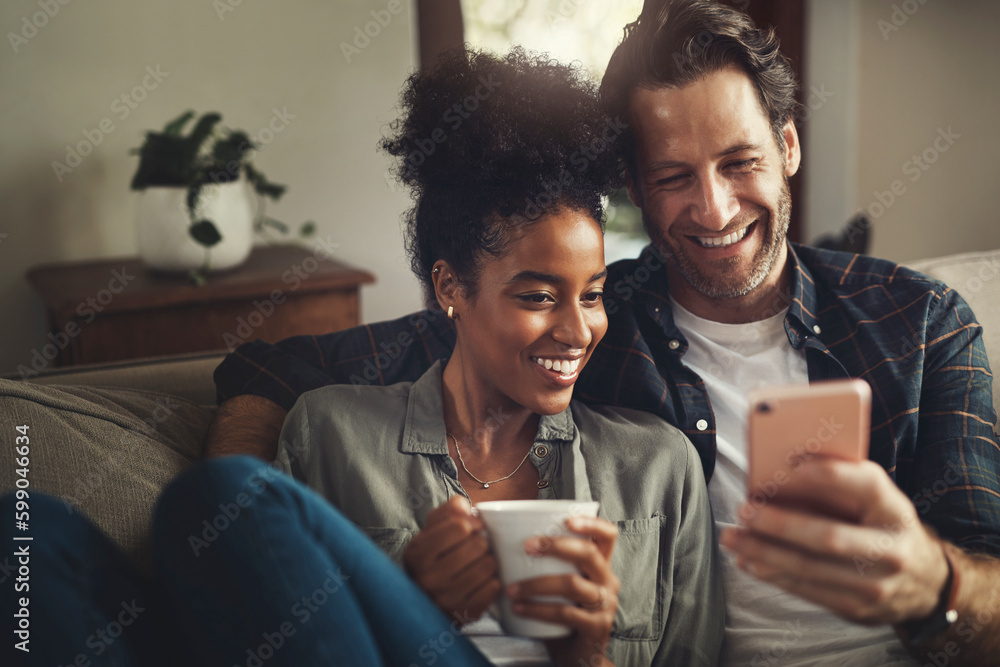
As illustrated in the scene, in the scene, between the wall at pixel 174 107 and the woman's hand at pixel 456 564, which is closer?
the woman's hand at pixel 456 564

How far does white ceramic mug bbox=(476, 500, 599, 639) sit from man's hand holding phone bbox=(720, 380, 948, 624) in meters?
0.17

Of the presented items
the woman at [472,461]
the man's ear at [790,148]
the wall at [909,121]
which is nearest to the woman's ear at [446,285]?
the woman at [472,461]

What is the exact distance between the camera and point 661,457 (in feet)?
3.90

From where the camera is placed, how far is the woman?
0.88 m

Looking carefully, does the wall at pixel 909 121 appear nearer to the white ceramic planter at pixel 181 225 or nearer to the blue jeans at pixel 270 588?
the white ceramic planter at pixel 181 225

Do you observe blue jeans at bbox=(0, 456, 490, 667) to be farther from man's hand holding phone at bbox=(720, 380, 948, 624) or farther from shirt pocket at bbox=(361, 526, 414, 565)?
man's hand holding phone at bbox=(720, 380, 948, 624)

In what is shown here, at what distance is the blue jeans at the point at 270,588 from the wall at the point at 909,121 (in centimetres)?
303

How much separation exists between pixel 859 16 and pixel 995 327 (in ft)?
7.03

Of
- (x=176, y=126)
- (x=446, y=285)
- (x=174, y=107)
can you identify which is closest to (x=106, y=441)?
(x=446, y=285)

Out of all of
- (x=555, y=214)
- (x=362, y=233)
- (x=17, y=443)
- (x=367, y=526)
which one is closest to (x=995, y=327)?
(x=555, y=214)

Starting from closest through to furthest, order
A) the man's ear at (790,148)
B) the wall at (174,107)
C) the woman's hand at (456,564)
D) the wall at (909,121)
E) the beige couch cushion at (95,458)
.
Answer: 1. the woman's hand at (456,564)
2. the beige couch cushion at (95,458)
3. the man's ear at (790,148)
4. the wall at (174,107)
5. the wall at (909,121)

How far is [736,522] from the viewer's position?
126 cm

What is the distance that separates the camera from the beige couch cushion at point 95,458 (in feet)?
3.58

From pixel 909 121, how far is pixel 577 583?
317 cm
